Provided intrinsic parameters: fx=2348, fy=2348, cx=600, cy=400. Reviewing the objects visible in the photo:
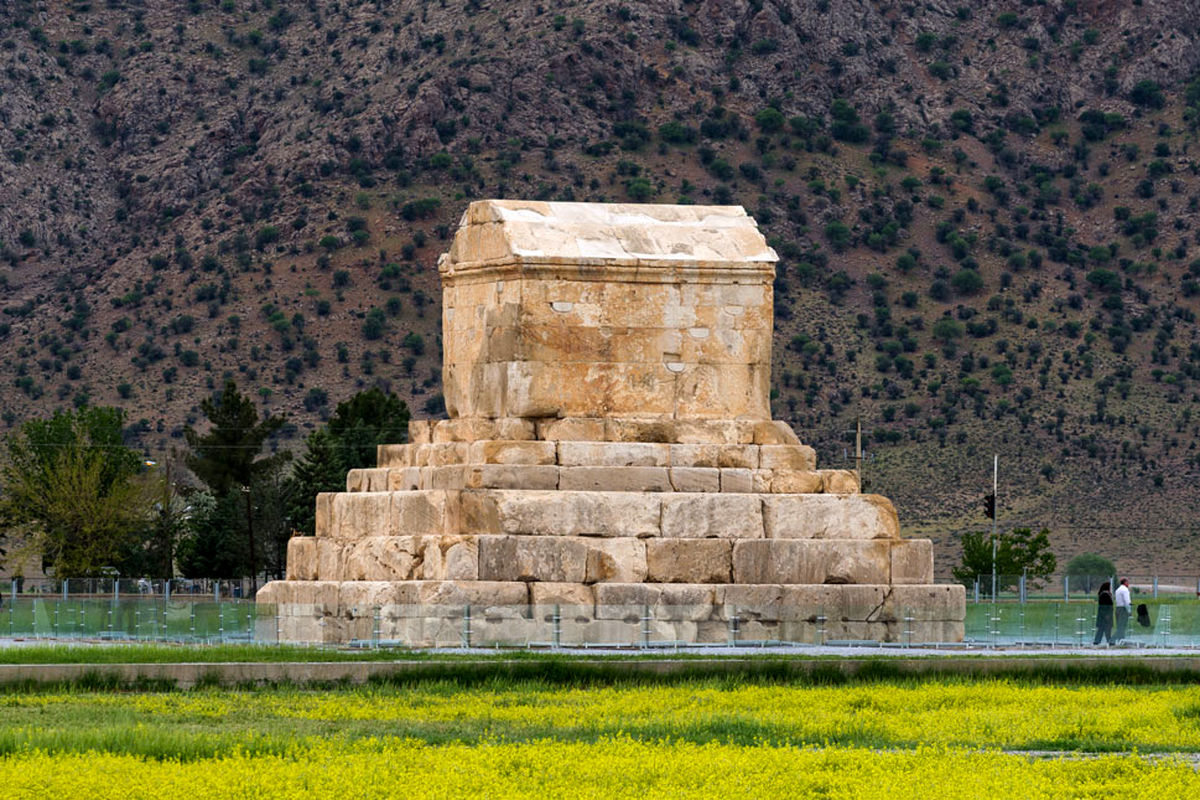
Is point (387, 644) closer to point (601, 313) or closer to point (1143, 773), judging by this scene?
point (601, 313)

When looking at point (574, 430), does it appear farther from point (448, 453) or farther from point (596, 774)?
point (596, 774)

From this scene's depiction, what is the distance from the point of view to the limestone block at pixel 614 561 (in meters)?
30.7

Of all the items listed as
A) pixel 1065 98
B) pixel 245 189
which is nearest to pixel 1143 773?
pixel 245 189

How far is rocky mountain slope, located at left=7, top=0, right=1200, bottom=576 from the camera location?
83375 millimetres

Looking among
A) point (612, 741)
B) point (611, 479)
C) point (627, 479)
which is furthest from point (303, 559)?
point (612, 741)

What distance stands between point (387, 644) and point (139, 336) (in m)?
62.4

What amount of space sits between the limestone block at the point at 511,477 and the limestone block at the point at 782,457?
3.05m

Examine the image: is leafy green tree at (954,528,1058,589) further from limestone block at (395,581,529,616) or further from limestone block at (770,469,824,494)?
limestone block at (395,581,529,616)

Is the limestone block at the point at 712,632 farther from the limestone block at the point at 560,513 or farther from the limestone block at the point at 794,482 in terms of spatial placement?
the limestone block at the point at 794,482

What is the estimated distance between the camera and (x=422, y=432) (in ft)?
113

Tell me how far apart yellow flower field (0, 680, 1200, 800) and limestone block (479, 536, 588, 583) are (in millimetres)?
6587

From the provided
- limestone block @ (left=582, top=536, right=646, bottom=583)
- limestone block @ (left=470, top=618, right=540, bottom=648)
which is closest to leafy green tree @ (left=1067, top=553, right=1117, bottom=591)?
limestone block @ (left=582, top=536, right=646, bottom=583)

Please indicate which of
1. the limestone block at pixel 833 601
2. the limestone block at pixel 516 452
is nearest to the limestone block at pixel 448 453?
the limestone block at pixel 516 452

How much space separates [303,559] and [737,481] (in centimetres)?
633
